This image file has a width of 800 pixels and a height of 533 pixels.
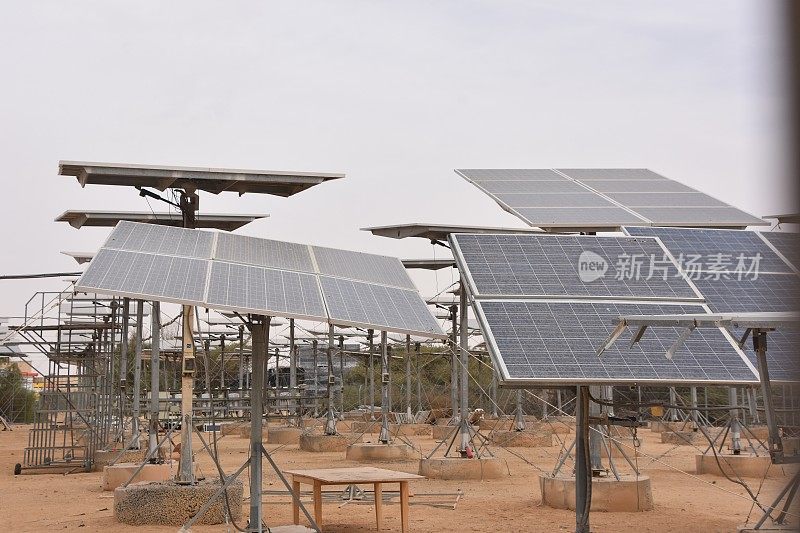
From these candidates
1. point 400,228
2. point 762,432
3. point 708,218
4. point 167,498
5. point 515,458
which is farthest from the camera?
point 762,432

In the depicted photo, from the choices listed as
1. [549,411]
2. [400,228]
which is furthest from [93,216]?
[549,411]

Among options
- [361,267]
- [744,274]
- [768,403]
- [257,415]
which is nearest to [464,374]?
[361,267]

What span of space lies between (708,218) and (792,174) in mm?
11027

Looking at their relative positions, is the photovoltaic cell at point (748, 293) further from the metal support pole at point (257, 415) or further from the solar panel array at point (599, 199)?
the metal support pole at point (257, 415)

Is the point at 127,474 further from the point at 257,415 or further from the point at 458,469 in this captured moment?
the point at 257,415

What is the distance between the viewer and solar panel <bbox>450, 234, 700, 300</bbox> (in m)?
7.61

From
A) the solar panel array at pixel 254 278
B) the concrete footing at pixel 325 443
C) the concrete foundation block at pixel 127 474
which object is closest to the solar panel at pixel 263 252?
the solar panel array at pixel 254 278

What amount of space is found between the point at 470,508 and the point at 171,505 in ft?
12.9

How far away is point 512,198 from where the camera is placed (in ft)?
40.3

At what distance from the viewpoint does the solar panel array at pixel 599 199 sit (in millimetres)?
11258

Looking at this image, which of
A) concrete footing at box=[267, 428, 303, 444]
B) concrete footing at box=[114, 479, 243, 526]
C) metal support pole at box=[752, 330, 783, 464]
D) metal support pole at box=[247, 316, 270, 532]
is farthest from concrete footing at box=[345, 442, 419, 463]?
metal support pole at box=[752, 330, 783, 464]

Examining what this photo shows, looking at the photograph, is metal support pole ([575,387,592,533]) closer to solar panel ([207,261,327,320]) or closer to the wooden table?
solar panel ([207,261,327,320])

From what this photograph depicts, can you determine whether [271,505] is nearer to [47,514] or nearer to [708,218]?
[47,514]

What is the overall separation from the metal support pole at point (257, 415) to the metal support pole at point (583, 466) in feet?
9.87
